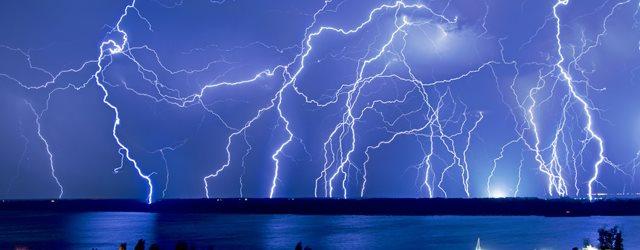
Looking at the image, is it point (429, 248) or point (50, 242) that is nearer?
point (429, 248)

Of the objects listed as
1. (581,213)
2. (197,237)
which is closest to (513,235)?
(197,237)

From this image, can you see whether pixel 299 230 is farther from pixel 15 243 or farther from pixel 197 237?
pixel 15 243

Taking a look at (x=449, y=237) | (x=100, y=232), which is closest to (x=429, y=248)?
(x=449, y=237)

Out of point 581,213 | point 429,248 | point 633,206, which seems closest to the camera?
point 429,248

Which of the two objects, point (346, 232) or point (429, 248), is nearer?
point (429, 248)

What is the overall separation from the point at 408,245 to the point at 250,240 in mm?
4850

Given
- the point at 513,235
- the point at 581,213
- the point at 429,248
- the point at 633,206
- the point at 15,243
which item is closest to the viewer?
the point at 429,248

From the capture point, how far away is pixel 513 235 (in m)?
21.5

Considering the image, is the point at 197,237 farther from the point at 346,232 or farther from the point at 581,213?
the point at 581,213

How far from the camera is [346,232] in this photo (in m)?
24.5

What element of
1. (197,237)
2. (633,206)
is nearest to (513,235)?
(197,237)

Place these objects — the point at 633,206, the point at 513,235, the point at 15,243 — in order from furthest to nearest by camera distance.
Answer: the point at 633,206, the point at 513,235, the point at 15,243

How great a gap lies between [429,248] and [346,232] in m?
6.98

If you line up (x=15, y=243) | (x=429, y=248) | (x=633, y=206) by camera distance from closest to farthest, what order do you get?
(x=429, y=248) → (x=15, y=243) → (x=633, y=206)
